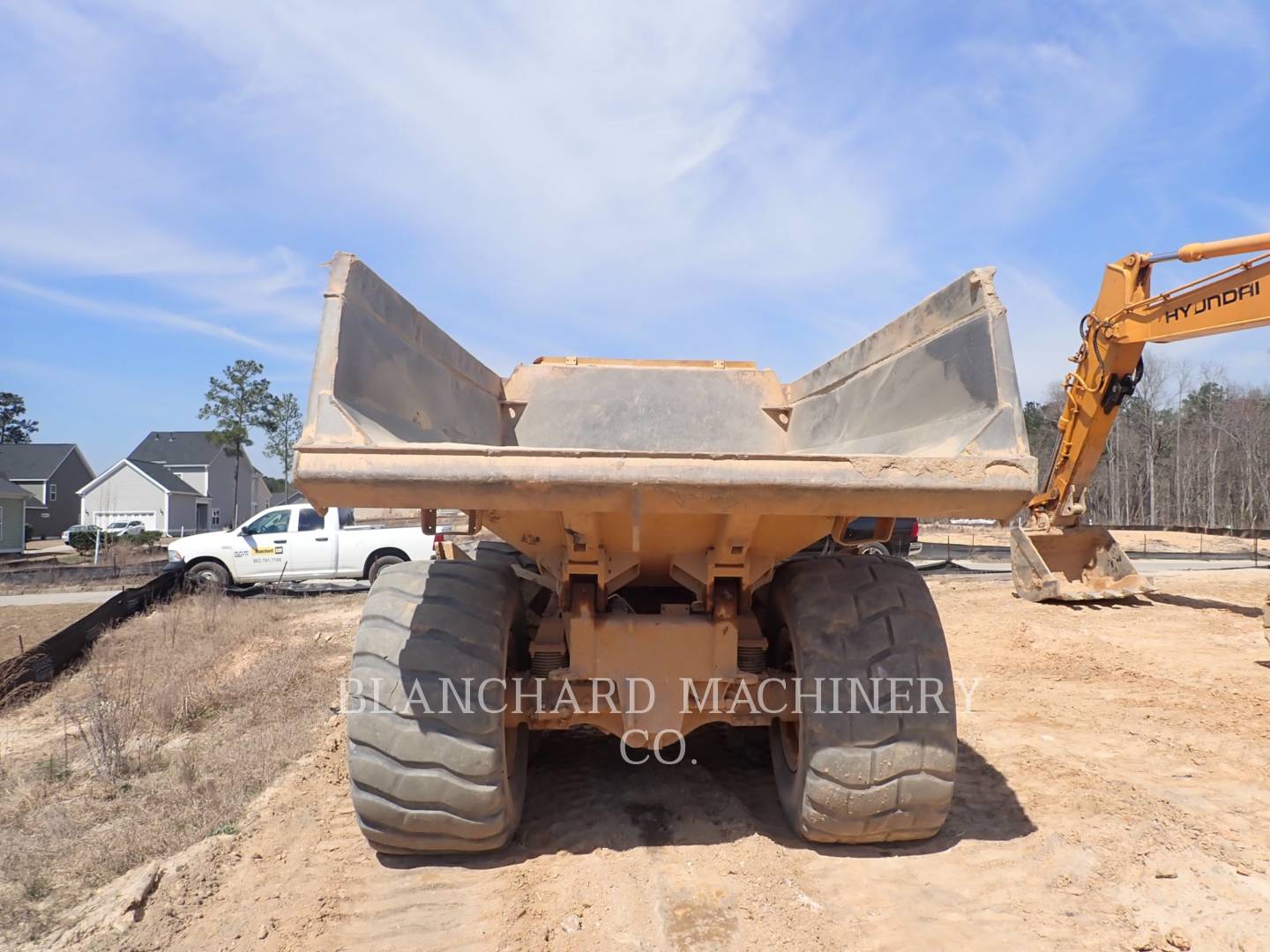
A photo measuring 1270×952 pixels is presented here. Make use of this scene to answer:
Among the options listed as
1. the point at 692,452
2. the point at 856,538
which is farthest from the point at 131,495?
the point at 692,452

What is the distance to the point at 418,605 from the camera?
3080 mm

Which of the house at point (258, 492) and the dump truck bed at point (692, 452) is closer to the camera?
the dump truck bed at point (692, 452)

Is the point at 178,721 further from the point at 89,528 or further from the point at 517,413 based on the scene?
the point at 89,528

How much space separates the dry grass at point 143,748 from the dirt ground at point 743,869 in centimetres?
24

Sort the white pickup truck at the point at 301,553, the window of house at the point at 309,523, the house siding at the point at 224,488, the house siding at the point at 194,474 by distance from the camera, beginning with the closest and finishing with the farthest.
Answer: the white pickup truck at the point at 301,553 < the window of house at the point at 309,523 < the house siding at the point at 194,474 < the house siding at the point at 224,488

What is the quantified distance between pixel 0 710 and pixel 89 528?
3393 cm

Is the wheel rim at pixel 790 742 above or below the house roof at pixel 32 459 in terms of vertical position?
below

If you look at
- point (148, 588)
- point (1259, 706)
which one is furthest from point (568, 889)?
point (148, 588)

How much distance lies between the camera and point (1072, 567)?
10336mm

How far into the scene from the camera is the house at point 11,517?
36250 mm

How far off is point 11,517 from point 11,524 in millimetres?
306

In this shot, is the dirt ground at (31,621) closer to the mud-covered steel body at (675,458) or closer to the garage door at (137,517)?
the mud-covered steel body at (675,458)

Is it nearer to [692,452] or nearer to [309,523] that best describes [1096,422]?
[692,452]

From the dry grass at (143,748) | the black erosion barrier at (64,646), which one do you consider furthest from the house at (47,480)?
the dry grass at (143,748)
